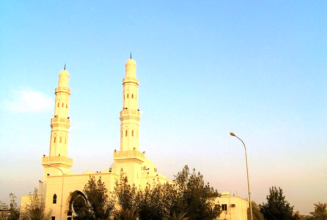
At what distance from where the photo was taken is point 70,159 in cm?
5328

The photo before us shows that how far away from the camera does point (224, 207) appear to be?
197 feet

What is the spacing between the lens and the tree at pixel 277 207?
1603 inches

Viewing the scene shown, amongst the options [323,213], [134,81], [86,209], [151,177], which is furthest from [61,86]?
[323,213]

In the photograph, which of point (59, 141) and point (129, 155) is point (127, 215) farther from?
point (59, 141)

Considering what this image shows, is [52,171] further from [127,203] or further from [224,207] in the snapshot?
[224,207]

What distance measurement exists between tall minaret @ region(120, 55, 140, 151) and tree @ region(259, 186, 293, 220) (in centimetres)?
1851

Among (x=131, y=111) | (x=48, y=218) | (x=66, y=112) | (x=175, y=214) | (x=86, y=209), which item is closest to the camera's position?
(x=175, y=214)

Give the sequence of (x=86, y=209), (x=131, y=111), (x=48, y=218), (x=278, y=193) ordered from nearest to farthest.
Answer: (x=86, y=209), (x=278, y=193), (x=48, y=218), (x=131, y=111)

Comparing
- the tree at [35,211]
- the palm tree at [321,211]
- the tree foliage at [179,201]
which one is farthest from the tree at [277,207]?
the tree at [35,211]

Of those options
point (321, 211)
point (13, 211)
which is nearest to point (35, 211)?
point (13, 211)

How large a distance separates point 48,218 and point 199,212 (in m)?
22.3

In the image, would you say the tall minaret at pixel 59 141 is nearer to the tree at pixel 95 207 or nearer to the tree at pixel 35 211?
the tree at pixel 35 211

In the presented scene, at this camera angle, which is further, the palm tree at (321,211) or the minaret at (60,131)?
the palm tree at (321,211)

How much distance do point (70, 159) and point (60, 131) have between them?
14.6 feet
